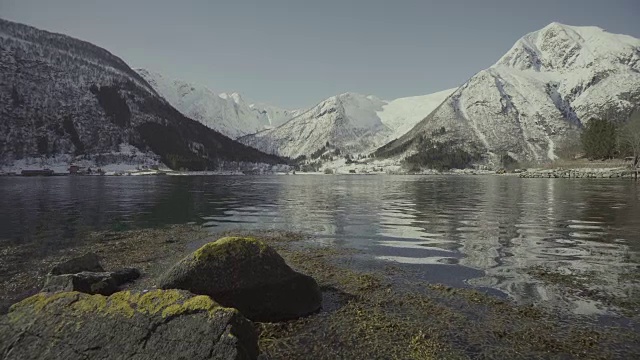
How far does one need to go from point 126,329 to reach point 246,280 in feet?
18.0

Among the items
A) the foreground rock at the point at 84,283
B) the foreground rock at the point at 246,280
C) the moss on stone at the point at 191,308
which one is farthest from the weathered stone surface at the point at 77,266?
the moss on stone at the point at 191,308

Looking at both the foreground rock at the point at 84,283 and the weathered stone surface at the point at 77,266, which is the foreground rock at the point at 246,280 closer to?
the foreground rock at the point at 84,283

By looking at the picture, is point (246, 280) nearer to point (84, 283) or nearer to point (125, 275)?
point (84, 283)

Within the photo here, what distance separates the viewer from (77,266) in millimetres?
19047

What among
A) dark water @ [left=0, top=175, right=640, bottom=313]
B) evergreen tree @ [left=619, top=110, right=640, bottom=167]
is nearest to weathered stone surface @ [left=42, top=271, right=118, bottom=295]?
A: dark water @ [left=0, top=175, right=640, bottom=313]

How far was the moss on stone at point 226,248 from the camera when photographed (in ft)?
48.0

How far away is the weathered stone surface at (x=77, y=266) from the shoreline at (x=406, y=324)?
1.13 m

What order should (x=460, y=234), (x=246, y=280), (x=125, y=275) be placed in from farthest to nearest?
1. (x=460, y=234)
2. (x=125, y=275)
3. (x=246, y=280)

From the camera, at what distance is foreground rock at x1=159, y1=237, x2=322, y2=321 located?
1412 centimetres

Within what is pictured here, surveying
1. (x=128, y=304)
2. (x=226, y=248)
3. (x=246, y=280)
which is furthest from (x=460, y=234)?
(x=128, y=304)

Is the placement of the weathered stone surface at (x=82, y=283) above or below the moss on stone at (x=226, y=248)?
below

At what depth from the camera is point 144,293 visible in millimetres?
10070

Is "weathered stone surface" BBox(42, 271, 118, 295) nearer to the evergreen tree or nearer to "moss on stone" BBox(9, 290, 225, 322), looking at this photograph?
"moss on stone" BBox(9, 290, 225, 322)

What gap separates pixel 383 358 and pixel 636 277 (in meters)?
16.0
